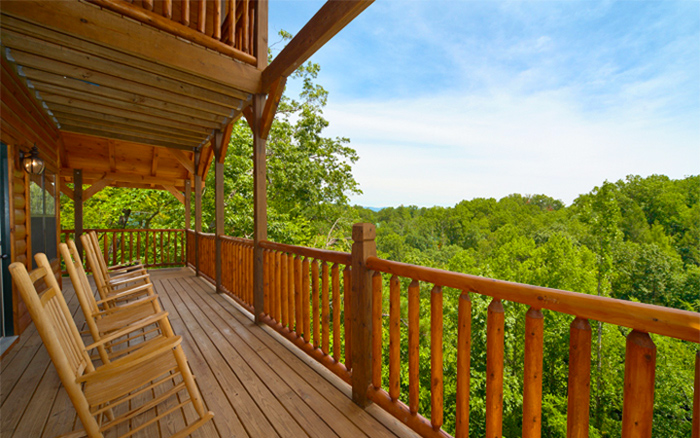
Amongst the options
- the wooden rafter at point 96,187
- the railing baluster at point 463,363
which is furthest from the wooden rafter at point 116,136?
the railing baluster at point 463,363

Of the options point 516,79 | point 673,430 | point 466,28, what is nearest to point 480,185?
point 516,79

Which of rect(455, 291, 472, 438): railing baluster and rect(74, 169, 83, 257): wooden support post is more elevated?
rect(74, 169, 83, 257): wooden support post

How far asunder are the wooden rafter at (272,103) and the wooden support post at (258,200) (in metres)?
0.06

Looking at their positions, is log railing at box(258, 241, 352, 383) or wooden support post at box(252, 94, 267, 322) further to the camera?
wooden support post at box(252, 94, 267, 322)

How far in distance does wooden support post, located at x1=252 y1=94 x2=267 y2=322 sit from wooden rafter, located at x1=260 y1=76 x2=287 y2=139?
6cm

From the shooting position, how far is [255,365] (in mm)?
2426

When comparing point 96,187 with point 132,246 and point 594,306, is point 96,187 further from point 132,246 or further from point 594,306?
point 594,306

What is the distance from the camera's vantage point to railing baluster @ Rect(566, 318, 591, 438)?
1.07m

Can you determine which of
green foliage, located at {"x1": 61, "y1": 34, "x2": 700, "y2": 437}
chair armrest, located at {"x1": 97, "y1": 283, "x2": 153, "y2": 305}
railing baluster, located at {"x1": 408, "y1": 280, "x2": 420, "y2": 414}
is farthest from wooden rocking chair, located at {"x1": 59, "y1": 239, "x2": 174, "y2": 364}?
green foliage, located at {"x1": 61, "y1": 34, "x2": 700, "y2": 437}

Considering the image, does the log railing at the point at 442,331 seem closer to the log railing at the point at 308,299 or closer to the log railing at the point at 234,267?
the log railing at the point at 308,299

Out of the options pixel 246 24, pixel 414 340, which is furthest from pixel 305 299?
pixel 246 24

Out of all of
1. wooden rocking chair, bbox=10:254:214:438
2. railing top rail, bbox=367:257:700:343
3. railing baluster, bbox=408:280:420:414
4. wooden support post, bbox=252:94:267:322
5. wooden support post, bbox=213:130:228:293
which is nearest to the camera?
railing top rail, bbox=367:257:700:343

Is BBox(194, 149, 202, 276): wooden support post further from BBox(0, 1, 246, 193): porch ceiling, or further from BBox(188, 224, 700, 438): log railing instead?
BBox(188, 224, 700, 438): log railing

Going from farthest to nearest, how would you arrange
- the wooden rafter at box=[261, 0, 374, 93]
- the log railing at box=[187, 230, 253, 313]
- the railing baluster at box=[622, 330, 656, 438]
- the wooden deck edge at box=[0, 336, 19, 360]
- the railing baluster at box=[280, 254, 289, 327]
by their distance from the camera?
the log railing at box=[187, 230, 253, 313] → the railing baluster at box=[280, 254, 289, 327] → the wooden deck edge at box=[0, 336, 19, 360] → the wooden rafter at box=[261, 0, 374, 93] → the railing baluster at box=[622, 330, 656, 438]
